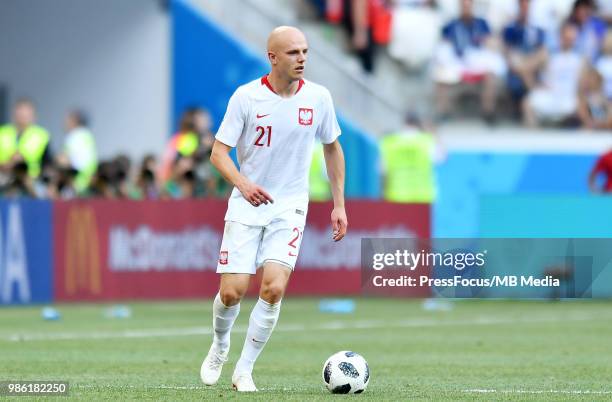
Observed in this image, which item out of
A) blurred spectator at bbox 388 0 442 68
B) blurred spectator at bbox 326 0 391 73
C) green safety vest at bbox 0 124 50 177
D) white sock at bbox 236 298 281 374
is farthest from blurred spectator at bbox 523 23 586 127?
white sock at bbox 236 298 281 374

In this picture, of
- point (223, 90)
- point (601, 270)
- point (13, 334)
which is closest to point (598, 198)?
point (223, 90)

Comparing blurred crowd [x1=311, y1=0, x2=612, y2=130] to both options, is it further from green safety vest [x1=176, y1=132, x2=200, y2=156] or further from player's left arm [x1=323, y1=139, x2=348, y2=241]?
player's left arm [x1=323, y1=139, x2=348, y2=241]

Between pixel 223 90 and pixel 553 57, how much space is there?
221 inches

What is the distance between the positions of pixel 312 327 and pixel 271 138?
6792mm

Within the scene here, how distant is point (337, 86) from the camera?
83.2 feet

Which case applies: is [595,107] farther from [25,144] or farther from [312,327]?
[312,327]

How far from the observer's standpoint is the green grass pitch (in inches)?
386

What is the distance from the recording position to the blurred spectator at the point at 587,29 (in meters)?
26.2

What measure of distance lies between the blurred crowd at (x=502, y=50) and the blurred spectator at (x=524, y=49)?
0.02 meters

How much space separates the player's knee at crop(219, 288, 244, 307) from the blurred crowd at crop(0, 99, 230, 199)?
10702 mm

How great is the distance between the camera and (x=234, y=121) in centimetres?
967

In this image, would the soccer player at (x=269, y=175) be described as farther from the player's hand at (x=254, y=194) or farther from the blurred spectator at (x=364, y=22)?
the blurred spectator at (x=364, y=22)

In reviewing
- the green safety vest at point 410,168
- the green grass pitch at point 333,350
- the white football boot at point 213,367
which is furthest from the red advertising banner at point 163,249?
the white football boot at point 213,367

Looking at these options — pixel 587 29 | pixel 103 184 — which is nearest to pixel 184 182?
pixel 103 184
